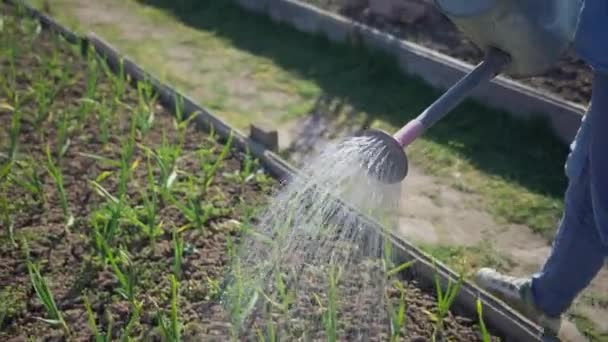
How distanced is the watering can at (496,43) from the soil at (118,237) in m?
0.92

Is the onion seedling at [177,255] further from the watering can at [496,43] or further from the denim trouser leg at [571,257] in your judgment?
the denim trouser leg at [571,257]

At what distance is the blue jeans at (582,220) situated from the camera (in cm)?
199

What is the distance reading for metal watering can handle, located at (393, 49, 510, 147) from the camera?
1.80m

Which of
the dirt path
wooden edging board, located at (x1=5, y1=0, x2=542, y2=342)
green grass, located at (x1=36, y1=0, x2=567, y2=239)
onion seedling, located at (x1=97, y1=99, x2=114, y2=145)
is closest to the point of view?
wooden edging board, located at (x1=5, y1=0, x2=542, y2=342)

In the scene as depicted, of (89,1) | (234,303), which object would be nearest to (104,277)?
(234,303)

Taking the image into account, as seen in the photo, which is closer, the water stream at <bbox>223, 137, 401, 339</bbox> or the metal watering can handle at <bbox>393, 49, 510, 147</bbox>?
the metal watering can handle at <bbox>393, 49, 510, 147</bbox>

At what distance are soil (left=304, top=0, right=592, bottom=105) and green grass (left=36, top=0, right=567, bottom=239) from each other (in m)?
0.36

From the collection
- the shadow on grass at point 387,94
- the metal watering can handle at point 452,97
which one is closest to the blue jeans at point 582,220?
the metal watering can handle at point 452,97

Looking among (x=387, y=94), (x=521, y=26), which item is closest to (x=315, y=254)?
(x=521, y=26)

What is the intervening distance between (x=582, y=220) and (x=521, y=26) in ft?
2.65

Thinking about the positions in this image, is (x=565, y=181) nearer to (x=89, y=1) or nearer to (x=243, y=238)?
(x=243, y=238)

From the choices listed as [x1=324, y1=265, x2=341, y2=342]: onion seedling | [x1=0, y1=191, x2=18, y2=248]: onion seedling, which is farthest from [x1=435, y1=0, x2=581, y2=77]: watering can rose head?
[x1=0, y1=191, x2=18, y2=248]: onion seedling

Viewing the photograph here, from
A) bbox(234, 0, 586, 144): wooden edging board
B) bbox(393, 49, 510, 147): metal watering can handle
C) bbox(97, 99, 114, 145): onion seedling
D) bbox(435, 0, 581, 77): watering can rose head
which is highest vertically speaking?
bbox(435, 0, 581, 77): watering can rose head

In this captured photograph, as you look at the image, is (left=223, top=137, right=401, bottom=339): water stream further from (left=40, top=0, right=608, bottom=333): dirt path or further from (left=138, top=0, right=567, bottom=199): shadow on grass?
(left=138, top=0, right=567, bottom=199): shadow on grass
